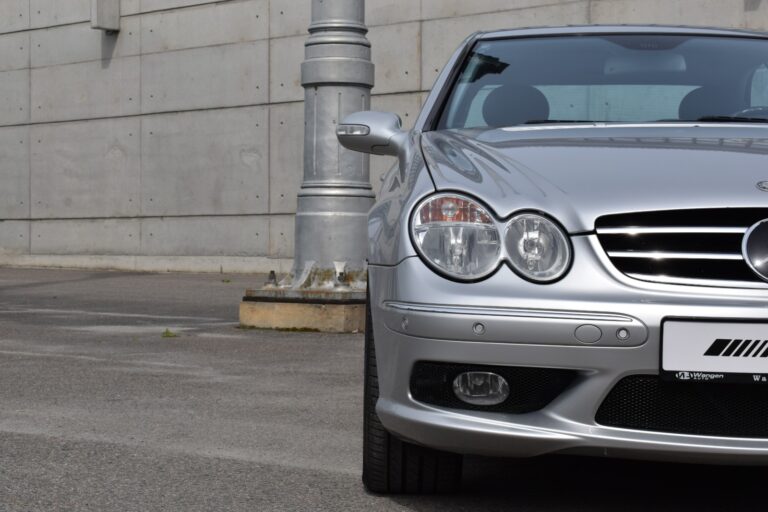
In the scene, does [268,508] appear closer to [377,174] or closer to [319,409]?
[319,409]

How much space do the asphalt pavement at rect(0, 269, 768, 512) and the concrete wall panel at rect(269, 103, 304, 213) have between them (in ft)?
27.4

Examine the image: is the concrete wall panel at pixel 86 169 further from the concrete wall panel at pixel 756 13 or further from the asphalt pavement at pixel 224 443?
the asphalt pavement at pixel 224 443

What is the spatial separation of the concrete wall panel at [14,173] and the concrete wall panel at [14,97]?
0.16m

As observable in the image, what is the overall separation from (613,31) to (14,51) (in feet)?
55.9

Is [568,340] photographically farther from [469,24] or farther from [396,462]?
[469,24]

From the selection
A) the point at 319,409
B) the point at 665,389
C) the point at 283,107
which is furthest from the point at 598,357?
the point at 283,107

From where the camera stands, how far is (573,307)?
3.42 meters

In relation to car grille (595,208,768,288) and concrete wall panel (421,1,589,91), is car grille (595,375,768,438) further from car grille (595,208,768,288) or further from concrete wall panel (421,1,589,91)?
concrete wall panel (421,1,589,91)

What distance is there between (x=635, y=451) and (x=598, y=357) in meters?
0.26

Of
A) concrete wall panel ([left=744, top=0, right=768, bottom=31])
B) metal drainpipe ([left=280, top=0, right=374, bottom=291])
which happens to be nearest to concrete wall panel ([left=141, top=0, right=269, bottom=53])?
concrete wall panel ([left=744, top=0, right=768, bottom=31])

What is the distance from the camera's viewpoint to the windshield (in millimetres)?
4723

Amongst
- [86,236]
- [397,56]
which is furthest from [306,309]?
[86,236]

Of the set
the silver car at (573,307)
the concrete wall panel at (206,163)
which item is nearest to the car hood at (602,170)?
the silver car at (573,307)

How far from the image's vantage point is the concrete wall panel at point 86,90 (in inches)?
769
